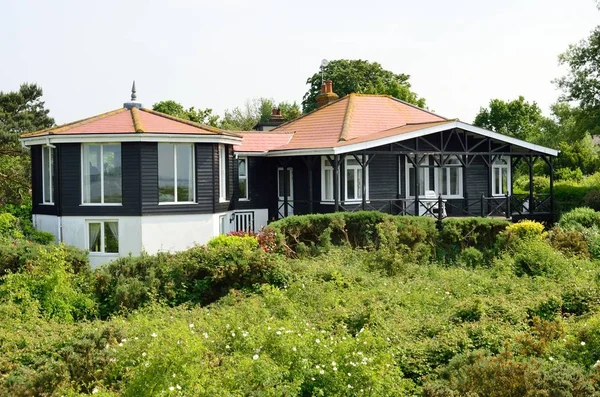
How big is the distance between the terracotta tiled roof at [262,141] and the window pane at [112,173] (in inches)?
224

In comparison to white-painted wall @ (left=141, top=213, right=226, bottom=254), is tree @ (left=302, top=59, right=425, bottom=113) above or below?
above

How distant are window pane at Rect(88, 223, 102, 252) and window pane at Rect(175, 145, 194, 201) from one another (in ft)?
8.87

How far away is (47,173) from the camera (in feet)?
80.0

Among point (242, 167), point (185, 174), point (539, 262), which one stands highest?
point (242, 167)

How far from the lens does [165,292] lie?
1681 cm

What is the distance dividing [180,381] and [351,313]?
470cm

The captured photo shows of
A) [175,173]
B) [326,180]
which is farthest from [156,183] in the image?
[326,180]

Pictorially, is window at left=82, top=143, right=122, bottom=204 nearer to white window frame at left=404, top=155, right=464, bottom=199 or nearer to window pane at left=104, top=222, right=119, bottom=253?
window pane at left=104, top=222, right=119, bottom=253

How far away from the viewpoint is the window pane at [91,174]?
22906mm

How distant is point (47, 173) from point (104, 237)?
11.2 ft

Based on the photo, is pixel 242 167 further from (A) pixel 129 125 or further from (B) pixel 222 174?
(A) pixel 129 125

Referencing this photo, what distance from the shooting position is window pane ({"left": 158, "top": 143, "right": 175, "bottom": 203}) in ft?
75.2

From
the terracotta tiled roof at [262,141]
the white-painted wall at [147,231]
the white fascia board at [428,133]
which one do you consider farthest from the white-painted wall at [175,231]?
the white fascia board at [428,133]

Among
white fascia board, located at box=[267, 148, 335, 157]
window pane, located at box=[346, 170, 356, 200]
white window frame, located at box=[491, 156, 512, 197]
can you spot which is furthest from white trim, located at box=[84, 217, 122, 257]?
white window frame, located at box=[491, 156, 512, 197]
